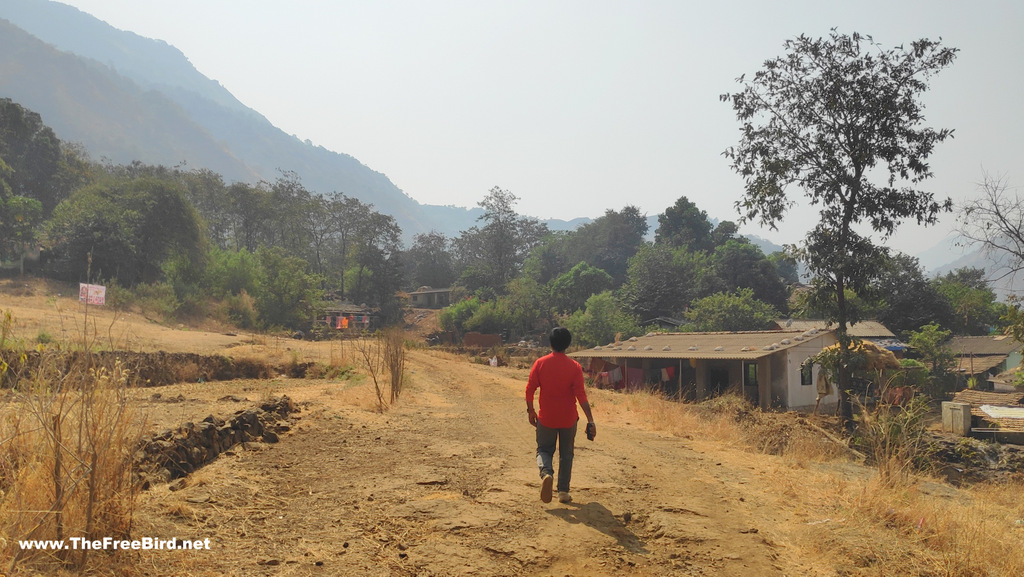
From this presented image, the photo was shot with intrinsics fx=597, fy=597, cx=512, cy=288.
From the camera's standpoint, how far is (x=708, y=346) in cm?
2752

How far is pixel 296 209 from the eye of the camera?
7388 cm

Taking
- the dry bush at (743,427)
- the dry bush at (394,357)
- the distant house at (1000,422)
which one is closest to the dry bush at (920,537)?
the dry bush at (743,427)

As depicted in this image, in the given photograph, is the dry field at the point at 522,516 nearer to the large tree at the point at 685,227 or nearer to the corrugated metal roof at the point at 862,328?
the corrugated metal roof at the point at 862,328

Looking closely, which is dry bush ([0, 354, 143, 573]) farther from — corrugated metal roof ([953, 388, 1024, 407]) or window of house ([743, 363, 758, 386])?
corrugated metal roof ([953, 388, 1024, 407])

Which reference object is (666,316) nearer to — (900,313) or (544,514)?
(900,313)

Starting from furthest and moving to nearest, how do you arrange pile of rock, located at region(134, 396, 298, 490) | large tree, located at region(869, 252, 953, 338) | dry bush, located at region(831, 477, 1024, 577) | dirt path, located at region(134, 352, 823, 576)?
large tree, located at region(869, 252, 953, 338)
pile of rock, located at region(134, 396, 298, 490)
dry bush, located at region(831, 477, 1024, 577)
dirt path, located at region(134, 352, 823, 576)

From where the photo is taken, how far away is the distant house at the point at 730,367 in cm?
2583

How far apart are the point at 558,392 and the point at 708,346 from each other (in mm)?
23129

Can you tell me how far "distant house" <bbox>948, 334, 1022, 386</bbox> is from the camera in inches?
1445

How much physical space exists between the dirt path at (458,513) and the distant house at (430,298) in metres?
66.2

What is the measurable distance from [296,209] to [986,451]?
232 feet

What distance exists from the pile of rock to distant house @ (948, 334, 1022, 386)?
39.1 metres

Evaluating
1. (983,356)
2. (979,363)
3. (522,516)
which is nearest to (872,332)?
(979,363)

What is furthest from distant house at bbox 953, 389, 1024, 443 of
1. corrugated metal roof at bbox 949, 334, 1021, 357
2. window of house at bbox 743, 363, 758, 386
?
corrugated metal roof at bbox 949, 334, 1021, 357
